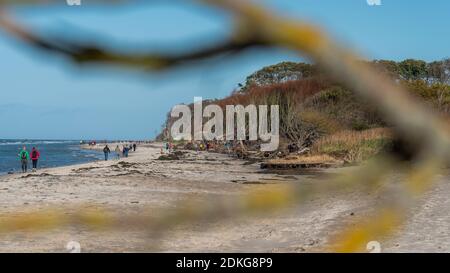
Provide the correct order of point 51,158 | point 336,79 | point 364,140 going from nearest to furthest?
point 336,79
point 364,140
point 51,158

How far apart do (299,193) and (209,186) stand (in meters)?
19.6

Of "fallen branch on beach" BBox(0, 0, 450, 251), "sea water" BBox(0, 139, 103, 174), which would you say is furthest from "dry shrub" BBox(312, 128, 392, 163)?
"sea water" BBox(0, 139, 103, 174)

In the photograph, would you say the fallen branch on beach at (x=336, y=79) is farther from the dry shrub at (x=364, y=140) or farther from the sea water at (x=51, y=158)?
the sea water at (x=51, y=158)

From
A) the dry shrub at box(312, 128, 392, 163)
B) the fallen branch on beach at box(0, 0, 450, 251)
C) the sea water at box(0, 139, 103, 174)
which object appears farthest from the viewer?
the sea water at box(0, 139, 103, 174)

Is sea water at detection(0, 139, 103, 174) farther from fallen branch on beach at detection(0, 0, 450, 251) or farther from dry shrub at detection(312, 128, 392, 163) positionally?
fallen branch on beach at detection(0, 0, 450, 251)

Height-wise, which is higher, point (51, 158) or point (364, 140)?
point (364, 140)

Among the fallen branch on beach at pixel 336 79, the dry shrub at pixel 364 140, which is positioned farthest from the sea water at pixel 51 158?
the fallen branch on beach at pixel 336 79

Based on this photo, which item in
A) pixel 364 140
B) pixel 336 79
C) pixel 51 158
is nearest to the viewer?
pixel 336 79

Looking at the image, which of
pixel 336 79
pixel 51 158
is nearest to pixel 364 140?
pixel 336 79

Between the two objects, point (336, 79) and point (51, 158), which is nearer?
point (336, 79)

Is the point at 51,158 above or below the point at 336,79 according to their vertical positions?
below

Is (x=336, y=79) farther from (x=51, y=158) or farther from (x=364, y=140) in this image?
(x=51, y=158)
